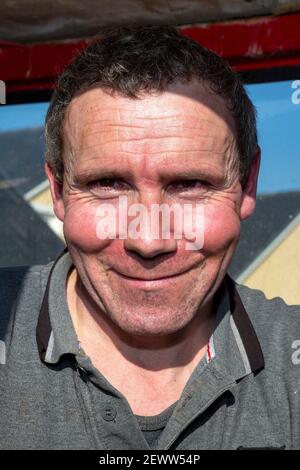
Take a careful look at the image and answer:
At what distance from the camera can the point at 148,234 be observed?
197 cm

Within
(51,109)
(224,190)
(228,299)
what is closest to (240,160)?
(224,190)

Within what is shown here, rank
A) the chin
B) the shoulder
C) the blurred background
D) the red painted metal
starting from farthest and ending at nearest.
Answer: the red painted metal → the blurred background → the shoulder → the chin

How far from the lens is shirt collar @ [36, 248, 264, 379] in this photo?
2132mm

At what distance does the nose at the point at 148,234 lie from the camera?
197cm

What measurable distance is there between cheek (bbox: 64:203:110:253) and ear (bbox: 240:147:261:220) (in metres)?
0.47

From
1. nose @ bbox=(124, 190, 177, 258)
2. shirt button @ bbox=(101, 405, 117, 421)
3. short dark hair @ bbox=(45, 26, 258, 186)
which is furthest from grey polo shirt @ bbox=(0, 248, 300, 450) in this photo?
short dark hair @ bbox=(45, 26, 258, 186)

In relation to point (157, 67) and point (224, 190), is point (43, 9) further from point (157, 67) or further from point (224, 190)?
point (224, 190)

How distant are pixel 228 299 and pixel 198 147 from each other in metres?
0.53

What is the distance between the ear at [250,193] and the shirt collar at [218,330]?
240 mm

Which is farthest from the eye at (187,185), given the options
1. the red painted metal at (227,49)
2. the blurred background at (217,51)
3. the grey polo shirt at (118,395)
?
the red painted metal at (227,49)

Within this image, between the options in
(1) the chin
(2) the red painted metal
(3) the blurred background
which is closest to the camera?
(1) the chin

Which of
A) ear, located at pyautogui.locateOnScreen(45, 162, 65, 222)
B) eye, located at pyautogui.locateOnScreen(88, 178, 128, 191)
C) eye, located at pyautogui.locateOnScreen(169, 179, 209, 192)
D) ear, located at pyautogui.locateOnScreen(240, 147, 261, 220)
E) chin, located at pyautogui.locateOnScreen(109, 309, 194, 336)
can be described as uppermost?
eye, located at pyautogui.locateOnScreen(169, 179, 209, 192)

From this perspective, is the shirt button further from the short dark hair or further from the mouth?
the short dark hair

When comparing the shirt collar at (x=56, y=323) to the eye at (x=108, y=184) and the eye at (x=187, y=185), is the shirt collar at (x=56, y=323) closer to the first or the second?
the eye at (x=108, y=184)
